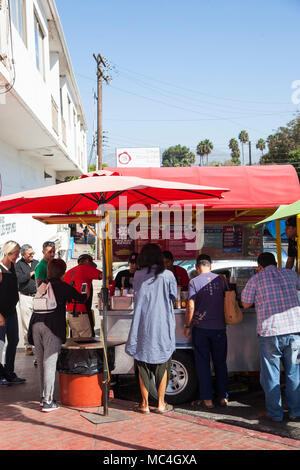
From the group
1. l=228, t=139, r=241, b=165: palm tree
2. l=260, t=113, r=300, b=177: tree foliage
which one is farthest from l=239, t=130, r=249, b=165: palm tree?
l=260, t=113, r=300, b=177: tree foliage

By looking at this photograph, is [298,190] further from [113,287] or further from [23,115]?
[23,115]

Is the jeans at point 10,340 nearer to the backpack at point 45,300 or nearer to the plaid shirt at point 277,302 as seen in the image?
the backpack at point 45,300

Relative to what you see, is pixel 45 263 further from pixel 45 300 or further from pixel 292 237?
pixel 292 237

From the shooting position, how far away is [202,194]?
6531 mm

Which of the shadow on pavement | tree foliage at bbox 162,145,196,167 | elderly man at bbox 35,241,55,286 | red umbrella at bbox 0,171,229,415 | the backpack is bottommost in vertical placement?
the shadow on pavement

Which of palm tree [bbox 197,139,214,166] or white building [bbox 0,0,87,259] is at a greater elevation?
palm tree [bbox 197,139,214,166]

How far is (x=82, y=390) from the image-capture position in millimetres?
6254

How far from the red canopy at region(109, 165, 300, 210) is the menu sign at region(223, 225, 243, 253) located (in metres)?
1.58

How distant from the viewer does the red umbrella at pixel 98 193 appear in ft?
17.8

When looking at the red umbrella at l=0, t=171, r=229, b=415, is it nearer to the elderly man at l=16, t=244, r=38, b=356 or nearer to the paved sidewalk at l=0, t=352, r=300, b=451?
the paved sidewalk at l=0, t=352, r=300, b=451

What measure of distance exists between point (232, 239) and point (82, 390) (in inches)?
163

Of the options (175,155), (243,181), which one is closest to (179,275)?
(243,181)

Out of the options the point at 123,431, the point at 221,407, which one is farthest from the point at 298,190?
the point at 123,431

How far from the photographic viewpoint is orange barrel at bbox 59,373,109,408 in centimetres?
625
